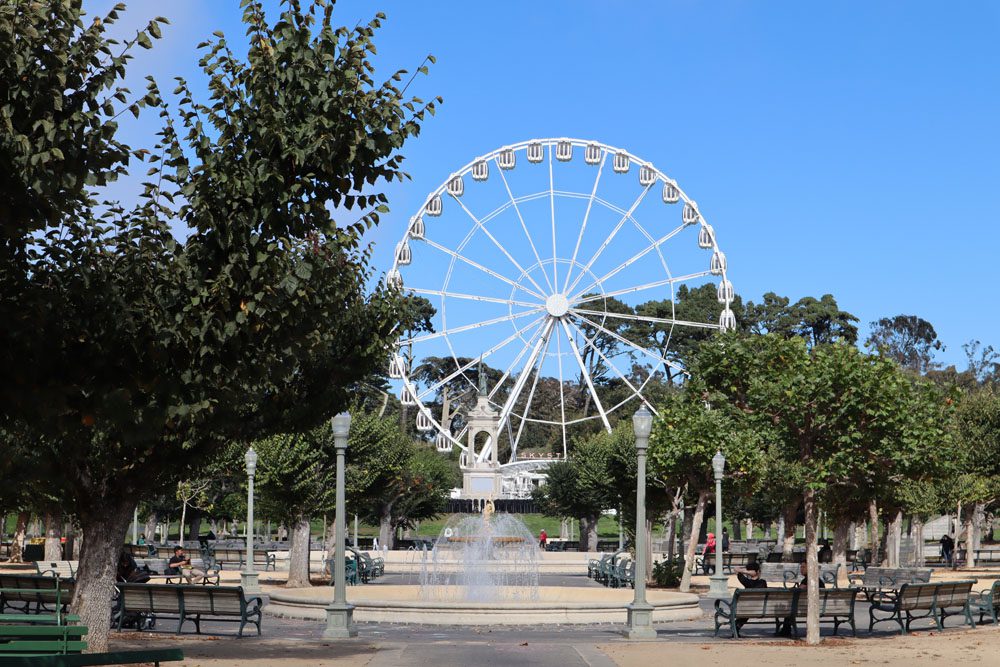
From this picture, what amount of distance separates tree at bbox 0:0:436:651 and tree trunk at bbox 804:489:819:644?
8406mm

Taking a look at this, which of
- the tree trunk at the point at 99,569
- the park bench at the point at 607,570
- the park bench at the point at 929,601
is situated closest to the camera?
the tree trunk at the point at 99,569

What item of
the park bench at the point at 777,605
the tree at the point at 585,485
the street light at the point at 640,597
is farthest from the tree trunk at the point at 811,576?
the tree at the point at 585,485

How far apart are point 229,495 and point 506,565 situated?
40.9m

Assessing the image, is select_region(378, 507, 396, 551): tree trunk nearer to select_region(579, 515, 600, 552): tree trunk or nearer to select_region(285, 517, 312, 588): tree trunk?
select_region(579, 515, 600, 552): tree trunk

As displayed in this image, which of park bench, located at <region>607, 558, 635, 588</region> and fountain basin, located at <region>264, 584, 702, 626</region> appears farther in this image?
park bench, located at <region>607, 558, 635, 588</region>

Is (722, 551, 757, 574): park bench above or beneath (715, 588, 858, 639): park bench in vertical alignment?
beneath

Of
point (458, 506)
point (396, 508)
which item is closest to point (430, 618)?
point (396, 508)

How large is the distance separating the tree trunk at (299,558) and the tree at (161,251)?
1748 centimetres

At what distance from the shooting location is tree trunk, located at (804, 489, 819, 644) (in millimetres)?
18875

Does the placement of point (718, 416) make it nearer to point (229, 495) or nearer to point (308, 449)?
point (308, 449)

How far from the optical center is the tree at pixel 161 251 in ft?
27.8

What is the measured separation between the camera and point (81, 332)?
9945mm

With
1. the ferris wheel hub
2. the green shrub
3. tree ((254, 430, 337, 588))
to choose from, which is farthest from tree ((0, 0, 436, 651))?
the ferris wheel hub

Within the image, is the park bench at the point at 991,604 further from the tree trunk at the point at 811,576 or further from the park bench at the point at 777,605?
the tree trunk at the point at 811,576
